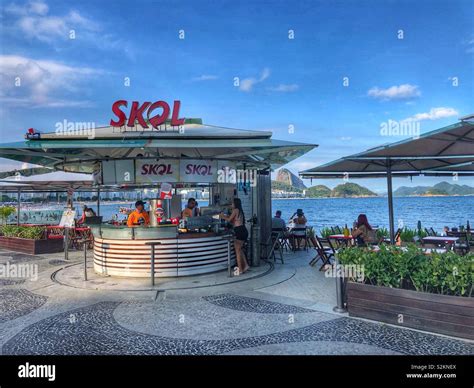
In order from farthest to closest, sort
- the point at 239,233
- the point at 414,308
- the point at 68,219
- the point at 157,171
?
the point at 68,219
the point at 157,171
the point at 239,233
the point at 414,308

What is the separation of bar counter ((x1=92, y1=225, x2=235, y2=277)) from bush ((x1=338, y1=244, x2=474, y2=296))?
3907 mm

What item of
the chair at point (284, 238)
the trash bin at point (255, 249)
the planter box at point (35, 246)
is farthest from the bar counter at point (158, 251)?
the planter box at point (35, 246)

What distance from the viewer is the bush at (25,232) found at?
1384 cm

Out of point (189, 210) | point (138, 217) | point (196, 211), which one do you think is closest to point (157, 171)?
→ point (138, 217)

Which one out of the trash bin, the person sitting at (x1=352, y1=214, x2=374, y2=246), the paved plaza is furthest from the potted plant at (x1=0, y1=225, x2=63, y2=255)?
the person sitting at (x1=352, y1=214, x2=374, y2=246)

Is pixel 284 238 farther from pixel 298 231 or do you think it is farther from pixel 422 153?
pixel 422 153

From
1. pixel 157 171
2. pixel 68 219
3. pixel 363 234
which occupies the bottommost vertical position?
pixel 363 234

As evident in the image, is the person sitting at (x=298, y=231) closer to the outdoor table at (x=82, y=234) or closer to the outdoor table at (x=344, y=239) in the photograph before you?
the outdoor table at (x=344, y=239)

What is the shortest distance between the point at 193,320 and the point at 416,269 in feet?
10.8

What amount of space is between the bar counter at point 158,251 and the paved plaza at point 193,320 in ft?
1.11

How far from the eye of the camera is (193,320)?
5559mm

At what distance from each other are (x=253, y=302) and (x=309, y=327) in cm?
154

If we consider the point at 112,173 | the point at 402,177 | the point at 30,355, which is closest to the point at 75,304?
the point at 30,355
